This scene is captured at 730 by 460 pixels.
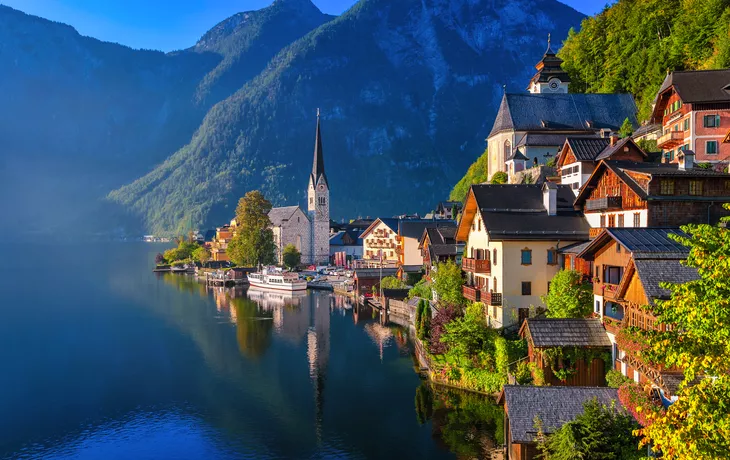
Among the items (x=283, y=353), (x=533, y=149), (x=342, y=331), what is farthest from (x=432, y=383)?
(x=533, y=149)

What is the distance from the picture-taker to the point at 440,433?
31.8m

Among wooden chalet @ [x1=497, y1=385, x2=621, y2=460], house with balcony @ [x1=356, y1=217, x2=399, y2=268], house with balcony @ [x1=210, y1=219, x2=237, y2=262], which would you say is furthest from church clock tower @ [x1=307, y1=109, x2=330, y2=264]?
wooden chalet @ [x1=497, y1=385, x2=621, y2=460]

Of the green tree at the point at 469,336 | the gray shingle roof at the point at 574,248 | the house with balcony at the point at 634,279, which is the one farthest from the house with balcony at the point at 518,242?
the house with balcony at the point at 634,279

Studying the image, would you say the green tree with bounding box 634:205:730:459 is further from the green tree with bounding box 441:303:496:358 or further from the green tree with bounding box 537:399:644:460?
the green tree with bounding box 441:303:496:358

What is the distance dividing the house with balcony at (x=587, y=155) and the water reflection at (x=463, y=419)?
54.9ft

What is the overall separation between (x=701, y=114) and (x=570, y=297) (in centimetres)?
2335

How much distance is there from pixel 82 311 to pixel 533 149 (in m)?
57.7

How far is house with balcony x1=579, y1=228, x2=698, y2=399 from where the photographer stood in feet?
78.6

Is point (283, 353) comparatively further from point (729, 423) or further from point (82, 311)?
point (729, 423)

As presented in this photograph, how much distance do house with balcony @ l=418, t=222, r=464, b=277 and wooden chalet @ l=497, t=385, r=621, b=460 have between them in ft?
99.6

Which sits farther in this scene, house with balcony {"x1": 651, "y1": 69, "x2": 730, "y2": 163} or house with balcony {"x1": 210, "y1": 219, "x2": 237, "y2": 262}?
house with balcony {"x1": 210, "y1": 219, "x2": 237, "y2": 262}

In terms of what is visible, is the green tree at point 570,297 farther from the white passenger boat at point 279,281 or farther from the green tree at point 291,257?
the green tree at point 291,257

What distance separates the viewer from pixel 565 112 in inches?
3211

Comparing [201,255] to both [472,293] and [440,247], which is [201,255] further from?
[472,293]
